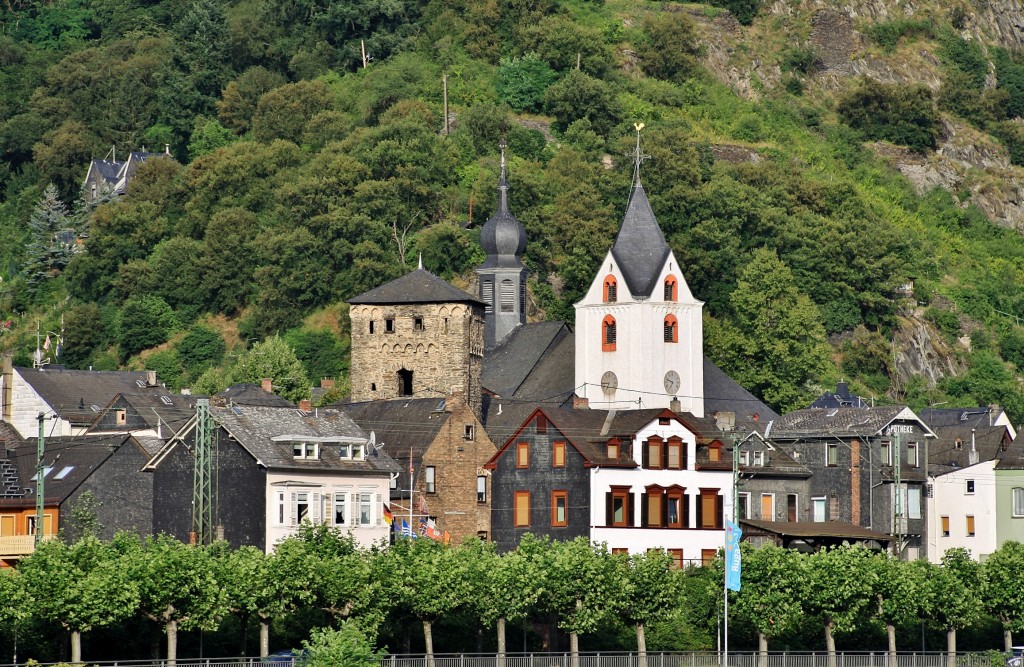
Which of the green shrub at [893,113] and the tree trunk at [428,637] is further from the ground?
the green shrub at [893,113]

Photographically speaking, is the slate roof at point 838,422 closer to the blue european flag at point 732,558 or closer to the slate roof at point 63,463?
the blue european flag at point 732,558

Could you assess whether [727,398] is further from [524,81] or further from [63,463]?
[524,81]

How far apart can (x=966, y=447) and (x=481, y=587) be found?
35.1m

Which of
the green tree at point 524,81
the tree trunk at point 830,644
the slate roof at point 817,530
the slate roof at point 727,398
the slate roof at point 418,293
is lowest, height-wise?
the tree trunk at point 830,644

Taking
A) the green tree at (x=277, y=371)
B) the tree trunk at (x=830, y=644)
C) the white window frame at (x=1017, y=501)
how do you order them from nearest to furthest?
the tree trunk at (x=830, y=644) → the white window frame at (x=1017, y=501) → the green tree at (x=277, y=371)

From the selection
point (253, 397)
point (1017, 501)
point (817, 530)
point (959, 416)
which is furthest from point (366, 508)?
point (959, 416)

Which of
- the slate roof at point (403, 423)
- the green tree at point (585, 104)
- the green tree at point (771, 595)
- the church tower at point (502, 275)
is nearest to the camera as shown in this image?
the green tree at point (771, 595)

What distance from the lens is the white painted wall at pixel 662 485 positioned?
90375 mm

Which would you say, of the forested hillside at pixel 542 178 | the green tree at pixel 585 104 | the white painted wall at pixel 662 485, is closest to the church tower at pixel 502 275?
the forested hillside at pixel 542 178

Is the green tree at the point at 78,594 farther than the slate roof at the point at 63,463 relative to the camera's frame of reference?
No

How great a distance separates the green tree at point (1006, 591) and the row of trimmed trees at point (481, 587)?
5cm

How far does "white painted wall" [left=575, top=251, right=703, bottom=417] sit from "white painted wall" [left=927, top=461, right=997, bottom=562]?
17.6 metres

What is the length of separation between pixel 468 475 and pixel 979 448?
79.2 ft

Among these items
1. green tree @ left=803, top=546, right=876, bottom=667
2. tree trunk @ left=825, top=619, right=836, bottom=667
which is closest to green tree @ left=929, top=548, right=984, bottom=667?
green tree @ left=803, top=546, right=876, bottom=667
